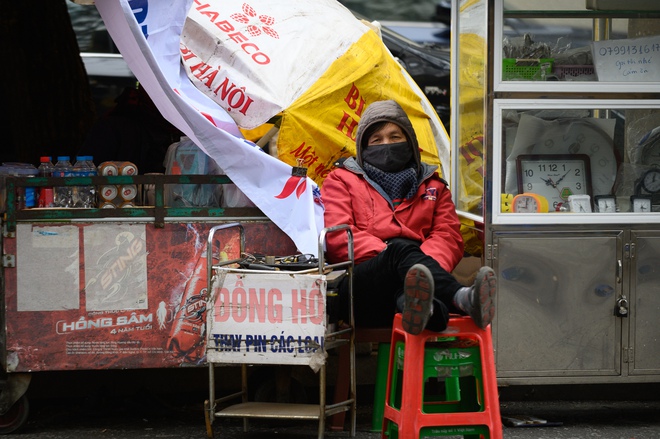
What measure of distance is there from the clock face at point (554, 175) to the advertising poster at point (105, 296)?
5.82 ft

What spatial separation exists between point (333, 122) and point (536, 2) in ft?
4.39

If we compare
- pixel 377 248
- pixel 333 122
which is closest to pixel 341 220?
pixel 377 248

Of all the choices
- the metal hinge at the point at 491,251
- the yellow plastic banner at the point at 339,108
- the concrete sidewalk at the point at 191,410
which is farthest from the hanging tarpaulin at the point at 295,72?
the concrete sidewalk at the point at 191,410

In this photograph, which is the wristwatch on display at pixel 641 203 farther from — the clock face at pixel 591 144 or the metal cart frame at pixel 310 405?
the metal cart frame at pixel 310 405

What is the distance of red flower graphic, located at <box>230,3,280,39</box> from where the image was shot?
5.43 meters

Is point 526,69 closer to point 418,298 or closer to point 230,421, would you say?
point 418,298

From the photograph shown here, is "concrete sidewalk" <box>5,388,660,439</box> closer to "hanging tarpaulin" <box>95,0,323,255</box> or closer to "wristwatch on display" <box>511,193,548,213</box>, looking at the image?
"hanging tarpaulin" <box>95,0,323,255</box>

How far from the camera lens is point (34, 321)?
475 cm

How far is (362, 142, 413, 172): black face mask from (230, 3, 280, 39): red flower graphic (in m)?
0.98

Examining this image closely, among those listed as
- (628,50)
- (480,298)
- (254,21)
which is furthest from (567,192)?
(254,21)

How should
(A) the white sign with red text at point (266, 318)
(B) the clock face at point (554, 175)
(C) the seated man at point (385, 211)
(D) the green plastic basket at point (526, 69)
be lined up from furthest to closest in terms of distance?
1. (B) the clock face at point (554, 175)
2. (D) the green plastic basket at point (526, 69)
3. (C) the seated man at point (385, 211)
4. (A) the white sign with red text at point (266, 318)

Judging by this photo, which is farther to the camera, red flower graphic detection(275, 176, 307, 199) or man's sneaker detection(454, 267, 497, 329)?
red flower graphic detection(275, 176, 307, 199)

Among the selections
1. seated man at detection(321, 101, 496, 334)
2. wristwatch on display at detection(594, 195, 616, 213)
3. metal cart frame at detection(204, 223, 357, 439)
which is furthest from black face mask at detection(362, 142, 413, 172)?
wristwatch on display at detection(594, 195, 616, 213)

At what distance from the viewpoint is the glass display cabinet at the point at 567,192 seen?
16.3ft
